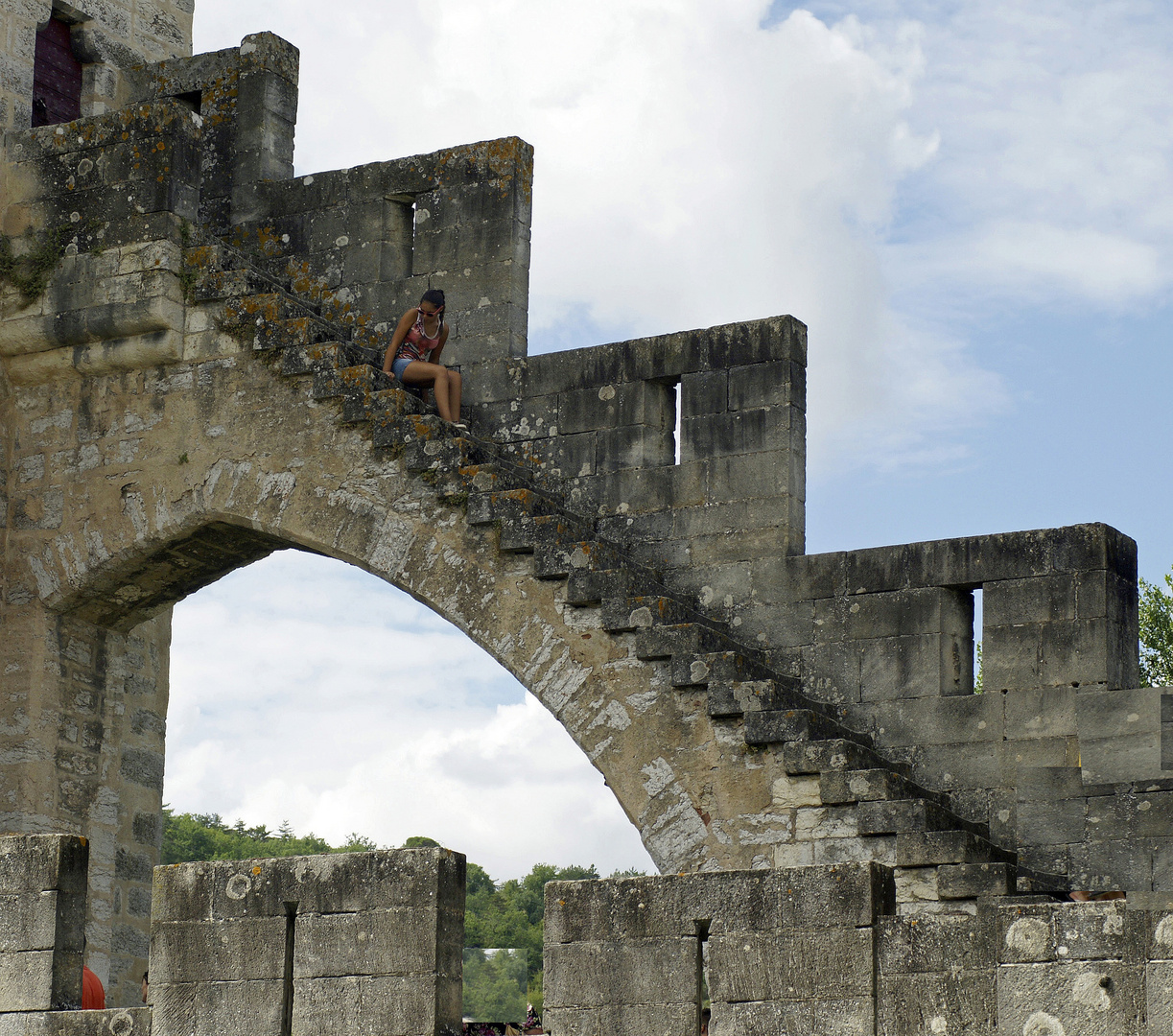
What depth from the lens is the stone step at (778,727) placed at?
9375mm

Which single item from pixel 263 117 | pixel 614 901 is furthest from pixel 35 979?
pixel 263 117

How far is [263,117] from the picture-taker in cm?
1283

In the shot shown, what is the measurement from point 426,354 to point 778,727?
11.8ft

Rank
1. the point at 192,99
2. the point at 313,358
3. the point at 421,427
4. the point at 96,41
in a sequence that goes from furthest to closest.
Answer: the point at 192,99 → the point at 96,41 → the point at 313,358 → the point at 421,427

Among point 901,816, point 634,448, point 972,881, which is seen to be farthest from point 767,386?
point 972,881

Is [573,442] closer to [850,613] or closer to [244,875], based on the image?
[850,613]

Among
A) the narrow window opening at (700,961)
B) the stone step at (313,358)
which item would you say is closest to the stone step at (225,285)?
the stone step at (313,358)

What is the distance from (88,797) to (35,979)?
5420mm

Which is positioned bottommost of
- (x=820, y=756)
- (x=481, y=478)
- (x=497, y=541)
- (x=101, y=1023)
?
(x=101, y=1023)

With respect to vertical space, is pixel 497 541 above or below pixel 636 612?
above

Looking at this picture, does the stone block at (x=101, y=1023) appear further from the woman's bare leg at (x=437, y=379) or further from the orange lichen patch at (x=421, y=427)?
the woman's bare leg at (x=437, y=379)

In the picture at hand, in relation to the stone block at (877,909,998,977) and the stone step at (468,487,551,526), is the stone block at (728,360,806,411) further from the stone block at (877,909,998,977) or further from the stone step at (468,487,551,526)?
the stone block at (877,909,998,977)

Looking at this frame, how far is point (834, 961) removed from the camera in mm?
5668

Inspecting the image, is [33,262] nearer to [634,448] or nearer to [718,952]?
[634,448]
